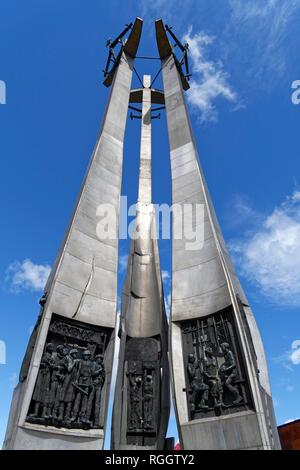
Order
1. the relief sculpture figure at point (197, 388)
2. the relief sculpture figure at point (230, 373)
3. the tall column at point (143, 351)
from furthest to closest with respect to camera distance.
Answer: the tall column at point (143, 351)
the relief sculpture figure at point (197, 388)
the relief sculpture figure at point (230, 373)

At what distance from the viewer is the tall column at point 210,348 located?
7504mm

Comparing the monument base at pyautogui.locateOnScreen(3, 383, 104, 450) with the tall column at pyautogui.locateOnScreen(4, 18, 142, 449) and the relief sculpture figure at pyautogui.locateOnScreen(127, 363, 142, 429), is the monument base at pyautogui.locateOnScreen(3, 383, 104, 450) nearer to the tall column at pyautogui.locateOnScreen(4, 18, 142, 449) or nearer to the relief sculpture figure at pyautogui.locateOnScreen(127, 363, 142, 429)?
the tall column at pyautogui.locateOnScreen(4, 18, 142, 449)

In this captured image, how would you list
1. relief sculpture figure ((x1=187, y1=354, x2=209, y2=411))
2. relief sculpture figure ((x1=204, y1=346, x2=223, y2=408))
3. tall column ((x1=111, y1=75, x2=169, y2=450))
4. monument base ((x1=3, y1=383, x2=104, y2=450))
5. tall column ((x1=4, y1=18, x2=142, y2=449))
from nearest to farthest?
monument base ((x1=3, y1=383, x2=104, y2=450)) → tall column ((x1=4, y1=18, x2=142, y2=449)) → relief sculpture figure ((x1=204, y1=346, x2=223, y2=408)) → relief sculpture figure ((x1=187, y1=354, x2=209, y2=411)) → tall column ((x1=111, y1=75, x2=169, y2=450))

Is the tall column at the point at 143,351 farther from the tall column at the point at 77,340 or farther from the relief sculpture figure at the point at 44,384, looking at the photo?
the relief sculpture figure at the point at 44,384

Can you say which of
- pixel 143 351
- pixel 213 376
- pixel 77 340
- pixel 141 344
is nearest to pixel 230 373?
pixel 213 376

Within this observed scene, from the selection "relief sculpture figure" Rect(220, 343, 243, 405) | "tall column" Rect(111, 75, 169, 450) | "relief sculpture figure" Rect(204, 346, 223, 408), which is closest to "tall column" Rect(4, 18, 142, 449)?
"tall column" Rect(111, 75, 169, 450)

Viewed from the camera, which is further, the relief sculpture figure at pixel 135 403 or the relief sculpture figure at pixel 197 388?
the relief sculpture figure at pixel 135 403

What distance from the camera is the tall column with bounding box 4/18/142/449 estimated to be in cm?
748

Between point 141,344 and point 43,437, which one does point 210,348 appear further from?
point 43,437

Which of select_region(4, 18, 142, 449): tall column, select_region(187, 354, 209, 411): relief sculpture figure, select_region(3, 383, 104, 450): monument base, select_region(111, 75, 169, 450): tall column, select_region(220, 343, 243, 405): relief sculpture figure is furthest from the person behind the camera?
select_region(111, 75, 169, 450): tall column

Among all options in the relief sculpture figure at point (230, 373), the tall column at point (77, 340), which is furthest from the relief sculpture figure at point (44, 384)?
the relief sculpture figure at point (230, 373)

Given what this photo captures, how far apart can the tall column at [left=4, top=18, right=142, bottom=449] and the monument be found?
0.03 meters

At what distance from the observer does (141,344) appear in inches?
435

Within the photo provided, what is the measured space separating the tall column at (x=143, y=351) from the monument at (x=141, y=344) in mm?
35
